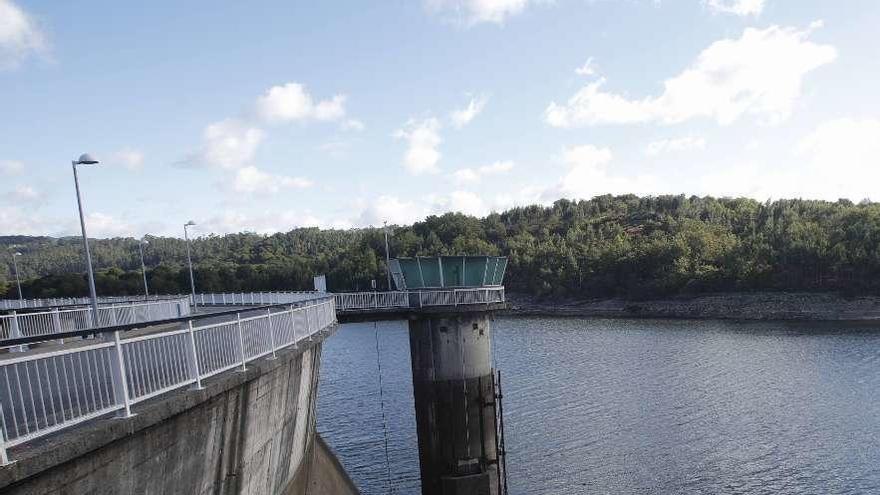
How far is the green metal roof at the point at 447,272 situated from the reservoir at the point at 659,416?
883 centimetres

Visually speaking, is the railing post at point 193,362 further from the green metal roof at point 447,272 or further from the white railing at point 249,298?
the white railing at point 249,298

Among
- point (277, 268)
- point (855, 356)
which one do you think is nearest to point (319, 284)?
point (855, 356)

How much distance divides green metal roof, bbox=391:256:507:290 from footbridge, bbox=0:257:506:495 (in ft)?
0.19

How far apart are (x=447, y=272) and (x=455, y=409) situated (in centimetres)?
536

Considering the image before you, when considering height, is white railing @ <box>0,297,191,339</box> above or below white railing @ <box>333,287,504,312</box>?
above

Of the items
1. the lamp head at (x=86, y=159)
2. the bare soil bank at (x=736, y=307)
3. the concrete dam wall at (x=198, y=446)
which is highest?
the lamp head at (x=86, y=159)

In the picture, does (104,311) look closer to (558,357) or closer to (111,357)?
(111,357)

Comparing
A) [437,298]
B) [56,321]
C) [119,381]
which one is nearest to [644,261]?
[437,298]

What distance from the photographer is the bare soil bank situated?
249 feet

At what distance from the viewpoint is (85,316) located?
22.1 metres

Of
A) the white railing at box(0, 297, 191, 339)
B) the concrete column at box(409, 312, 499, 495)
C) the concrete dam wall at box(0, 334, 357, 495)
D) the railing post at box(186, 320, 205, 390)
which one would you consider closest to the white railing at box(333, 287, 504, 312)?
the concrete column at box(409, 312, 499, 495)

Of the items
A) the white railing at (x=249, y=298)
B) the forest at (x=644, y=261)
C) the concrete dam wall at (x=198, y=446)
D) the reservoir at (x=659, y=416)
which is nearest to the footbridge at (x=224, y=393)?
the concrete dam wall at (x=198, y=446)

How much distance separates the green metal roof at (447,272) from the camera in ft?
77.6

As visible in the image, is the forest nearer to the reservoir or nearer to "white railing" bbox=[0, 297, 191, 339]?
the reservoir
